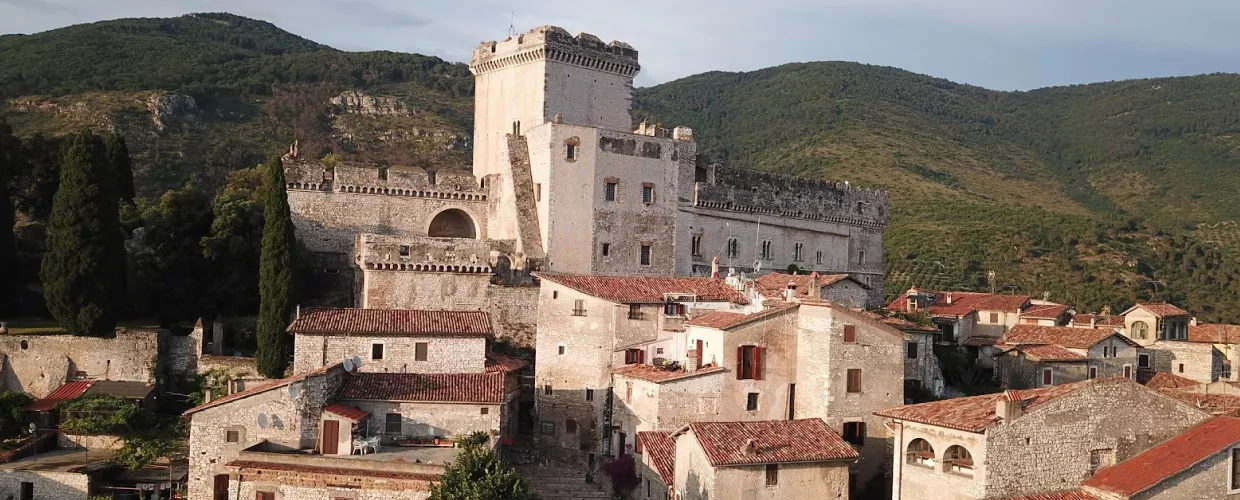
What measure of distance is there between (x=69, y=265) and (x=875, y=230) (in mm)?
38090

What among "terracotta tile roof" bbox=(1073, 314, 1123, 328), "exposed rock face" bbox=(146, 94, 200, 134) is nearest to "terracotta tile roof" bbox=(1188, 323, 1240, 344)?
"terracotta tile roof" bbox=(1073, 314, 1123, 328)

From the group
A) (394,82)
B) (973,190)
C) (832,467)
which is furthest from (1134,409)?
(394,82)

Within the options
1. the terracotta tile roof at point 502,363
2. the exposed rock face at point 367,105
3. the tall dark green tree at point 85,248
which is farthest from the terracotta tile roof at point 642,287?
the exposed rock face at point 367,105

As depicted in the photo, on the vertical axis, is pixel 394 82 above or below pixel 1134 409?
above

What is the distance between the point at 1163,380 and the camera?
4331cm

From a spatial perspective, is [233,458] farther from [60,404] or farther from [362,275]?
[362,275]

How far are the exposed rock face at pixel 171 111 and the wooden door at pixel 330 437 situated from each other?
158 feet

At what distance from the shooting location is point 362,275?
39.0m

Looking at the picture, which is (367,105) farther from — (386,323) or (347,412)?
(347,412)

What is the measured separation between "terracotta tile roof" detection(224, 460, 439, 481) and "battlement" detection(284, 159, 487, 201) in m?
15.9

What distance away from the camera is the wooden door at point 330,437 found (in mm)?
28422

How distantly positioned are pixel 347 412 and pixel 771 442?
11.6 metres

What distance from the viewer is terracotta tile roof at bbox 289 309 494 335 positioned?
1293 inches

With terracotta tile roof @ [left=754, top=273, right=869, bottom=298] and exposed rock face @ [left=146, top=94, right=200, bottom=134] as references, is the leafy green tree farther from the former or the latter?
exposed rock face @ [left=146, top=94, right=200, bottom=134]
